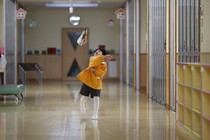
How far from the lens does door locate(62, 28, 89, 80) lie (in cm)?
2445

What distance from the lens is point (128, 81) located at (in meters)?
20.3

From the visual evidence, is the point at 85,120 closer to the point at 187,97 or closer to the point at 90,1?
the point at 187,97

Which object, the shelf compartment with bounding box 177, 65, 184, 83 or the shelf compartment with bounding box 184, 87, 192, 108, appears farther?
the shelf compartment with bounding box 177, 65, 184, 83

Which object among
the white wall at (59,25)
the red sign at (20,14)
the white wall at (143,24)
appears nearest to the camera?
the white wall at (143,24)

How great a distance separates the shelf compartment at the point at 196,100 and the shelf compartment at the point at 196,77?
0.10 metres

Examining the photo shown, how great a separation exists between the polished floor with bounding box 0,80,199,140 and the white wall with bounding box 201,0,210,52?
159 cm

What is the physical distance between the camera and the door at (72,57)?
963 inches

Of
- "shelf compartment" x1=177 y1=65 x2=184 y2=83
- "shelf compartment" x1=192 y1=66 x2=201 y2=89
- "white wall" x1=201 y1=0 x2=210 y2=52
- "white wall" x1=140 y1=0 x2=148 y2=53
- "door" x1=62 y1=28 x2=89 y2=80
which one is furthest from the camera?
"door" x1=62 y1=28 x2=89 y2=80

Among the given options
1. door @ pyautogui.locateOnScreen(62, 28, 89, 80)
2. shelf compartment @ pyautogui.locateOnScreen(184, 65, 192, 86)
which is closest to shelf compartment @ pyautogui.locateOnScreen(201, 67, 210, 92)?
shelf compartment @ pyautogui.locateOnScreen(184, 65, 192, 86)

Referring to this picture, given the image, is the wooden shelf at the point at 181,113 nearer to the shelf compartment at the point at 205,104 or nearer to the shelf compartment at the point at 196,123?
the shelf compartment at the point at 196,123

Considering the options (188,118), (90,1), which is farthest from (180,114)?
(90,1)

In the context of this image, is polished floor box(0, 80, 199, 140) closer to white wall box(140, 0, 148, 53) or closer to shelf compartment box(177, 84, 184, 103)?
shelf compartment box(177, 84, 184, 103)

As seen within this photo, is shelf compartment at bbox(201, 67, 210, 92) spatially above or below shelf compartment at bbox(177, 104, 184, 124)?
above

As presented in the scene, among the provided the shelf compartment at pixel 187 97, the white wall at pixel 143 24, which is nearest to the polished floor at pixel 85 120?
the shelf compartment at pixel 187 97
